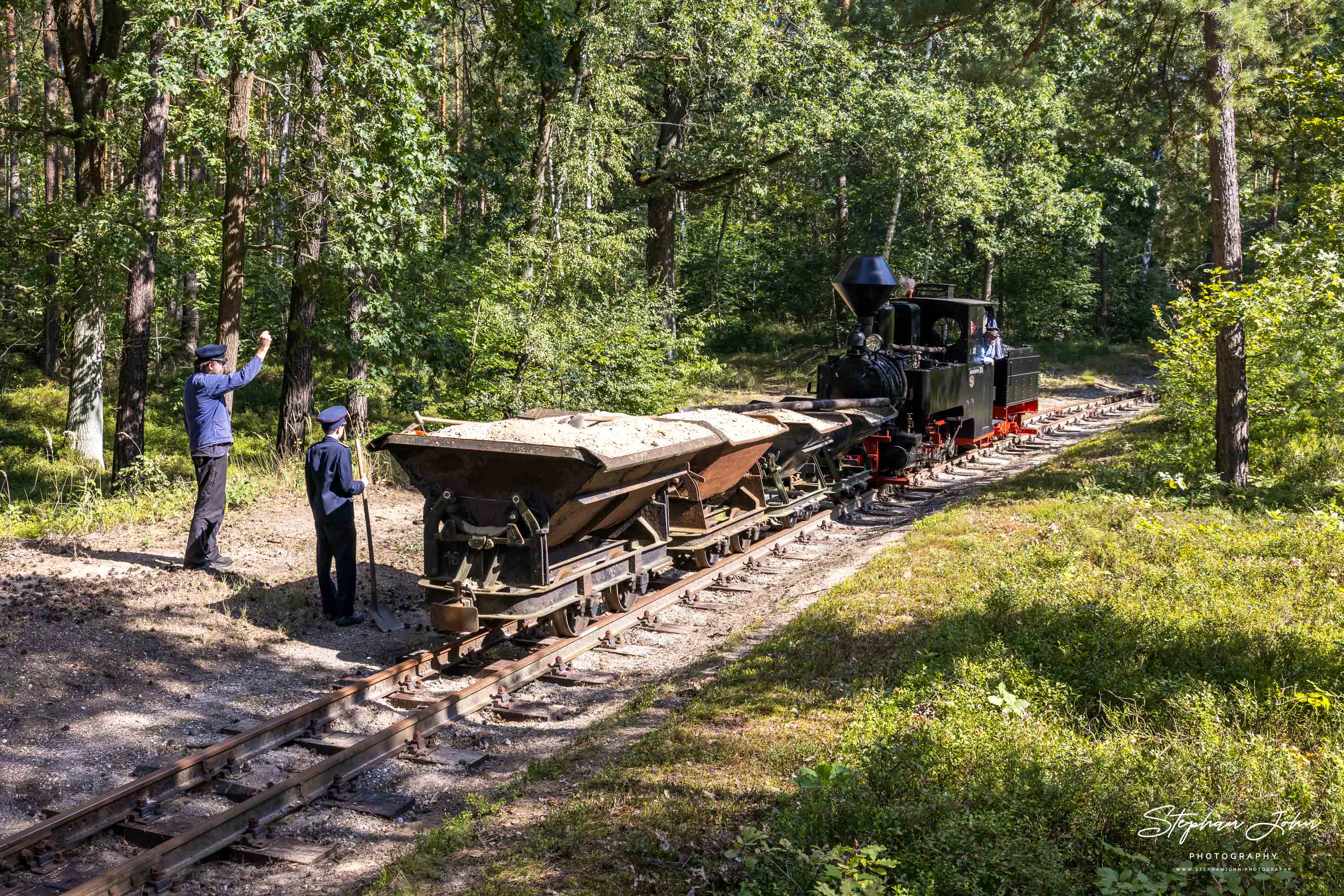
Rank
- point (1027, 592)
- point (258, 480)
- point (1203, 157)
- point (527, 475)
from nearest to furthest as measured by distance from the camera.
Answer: point (527, 475)
point (1027, 592)
point (258, 480)
point (1203, 157)

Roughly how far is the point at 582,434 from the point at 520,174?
10178 millimetres

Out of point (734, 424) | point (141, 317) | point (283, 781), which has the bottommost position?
point (283, 781)

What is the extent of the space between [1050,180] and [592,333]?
21129 millimetres

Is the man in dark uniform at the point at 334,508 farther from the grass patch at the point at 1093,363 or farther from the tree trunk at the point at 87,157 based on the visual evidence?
the grass patch at the point at 1093,363

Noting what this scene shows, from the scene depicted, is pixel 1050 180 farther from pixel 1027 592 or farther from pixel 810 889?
pixel 810 889

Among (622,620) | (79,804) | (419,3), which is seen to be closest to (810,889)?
(79,804)

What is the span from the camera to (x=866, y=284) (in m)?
14.3

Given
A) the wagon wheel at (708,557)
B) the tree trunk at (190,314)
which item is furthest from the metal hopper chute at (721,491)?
the tree trunk at (190,314)

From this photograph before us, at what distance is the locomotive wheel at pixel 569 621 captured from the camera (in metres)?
8.08

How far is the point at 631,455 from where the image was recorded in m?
7.42

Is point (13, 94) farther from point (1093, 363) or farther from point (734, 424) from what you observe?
point (1093, 363)

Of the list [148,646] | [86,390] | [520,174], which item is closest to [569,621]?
[148,646]

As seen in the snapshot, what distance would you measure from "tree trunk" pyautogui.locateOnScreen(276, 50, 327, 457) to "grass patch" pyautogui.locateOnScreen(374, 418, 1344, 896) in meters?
8.82

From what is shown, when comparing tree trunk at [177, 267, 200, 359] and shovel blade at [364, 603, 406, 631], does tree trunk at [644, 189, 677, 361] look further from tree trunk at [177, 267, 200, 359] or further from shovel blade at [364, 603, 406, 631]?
shovel blade at [364, 603, 406, 631]
